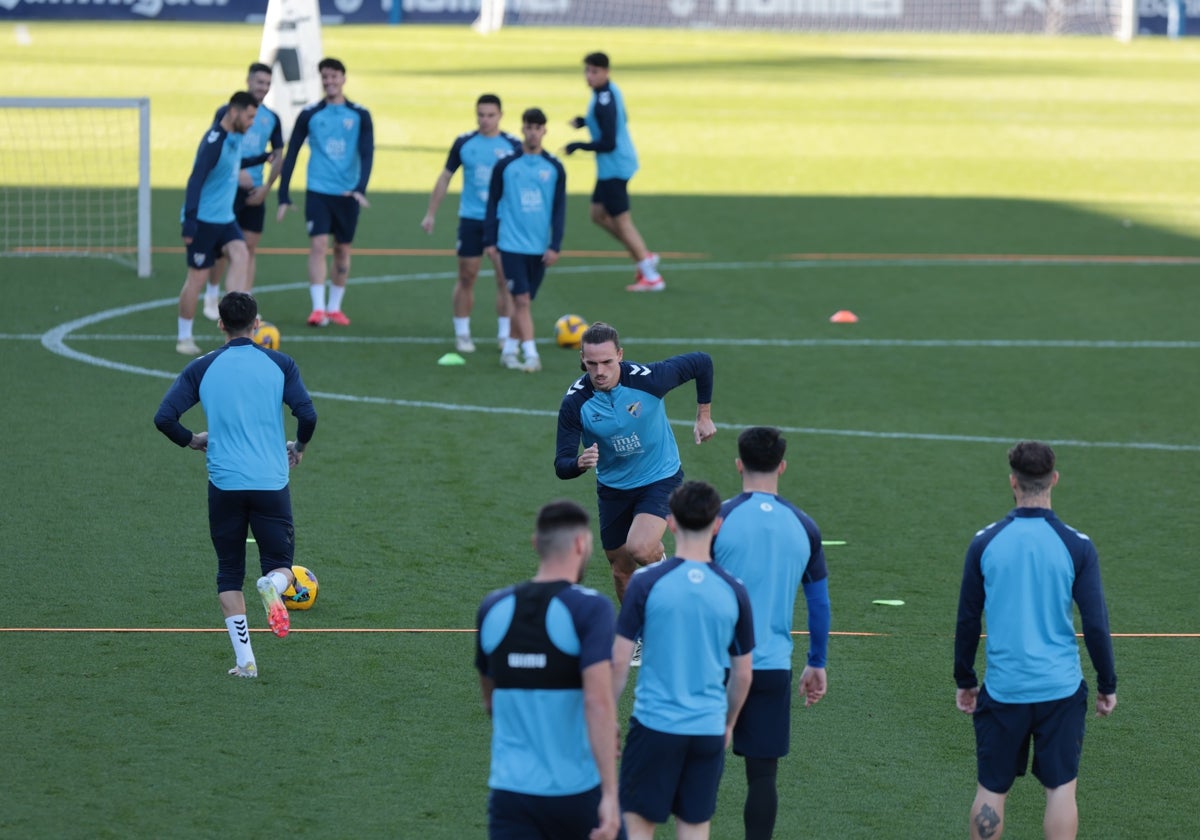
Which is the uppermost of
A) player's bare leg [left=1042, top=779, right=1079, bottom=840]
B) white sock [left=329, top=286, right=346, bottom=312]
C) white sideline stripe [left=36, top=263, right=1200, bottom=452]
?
white sock [left=329, top=286, right=346, bottom=312]

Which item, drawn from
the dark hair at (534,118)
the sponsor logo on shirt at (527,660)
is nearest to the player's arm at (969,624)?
the sponsor logo on shirt at (527,660)

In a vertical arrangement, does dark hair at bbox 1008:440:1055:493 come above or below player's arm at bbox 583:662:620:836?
above

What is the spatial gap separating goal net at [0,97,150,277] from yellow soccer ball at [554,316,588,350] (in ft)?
19.9

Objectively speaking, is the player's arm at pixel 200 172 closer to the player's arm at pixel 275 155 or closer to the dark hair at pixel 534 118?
the player's arm at pixel 275 155

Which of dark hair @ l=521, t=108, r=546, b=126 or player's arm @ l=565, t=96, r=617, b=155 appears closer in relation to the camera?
dark hair @ l=521, t=108, r=546, b=126

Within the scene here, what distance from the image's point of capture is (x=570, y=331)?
17.1 m

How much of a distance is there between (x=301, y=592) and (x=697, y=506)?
14.3ft

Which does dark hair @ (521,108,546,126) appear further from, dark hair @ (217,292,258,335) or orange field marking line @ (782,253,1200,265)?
orange field marking line @ (782,253,1200,265)

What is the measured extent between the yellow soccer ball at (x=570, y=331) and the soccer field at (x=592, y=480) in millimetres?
158

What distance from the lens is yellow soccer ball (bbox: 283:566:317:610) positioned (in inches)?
389

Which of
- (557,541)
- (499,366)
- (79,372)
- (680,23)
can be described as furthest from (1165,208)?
(680,23)

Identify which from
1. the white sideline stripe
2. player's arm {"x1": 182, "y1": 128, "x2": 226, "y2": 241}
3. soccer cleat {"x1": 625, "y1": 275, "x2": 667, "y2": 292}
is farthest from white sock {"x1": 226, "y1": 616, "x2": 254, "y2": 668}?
soccer cleat {"x1": 625, "y1": 275, "x2": 667, "y2": 292}

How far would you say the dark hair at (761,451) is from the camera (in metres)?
6.79

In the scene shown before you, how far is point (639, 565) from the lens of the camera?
367 inches
